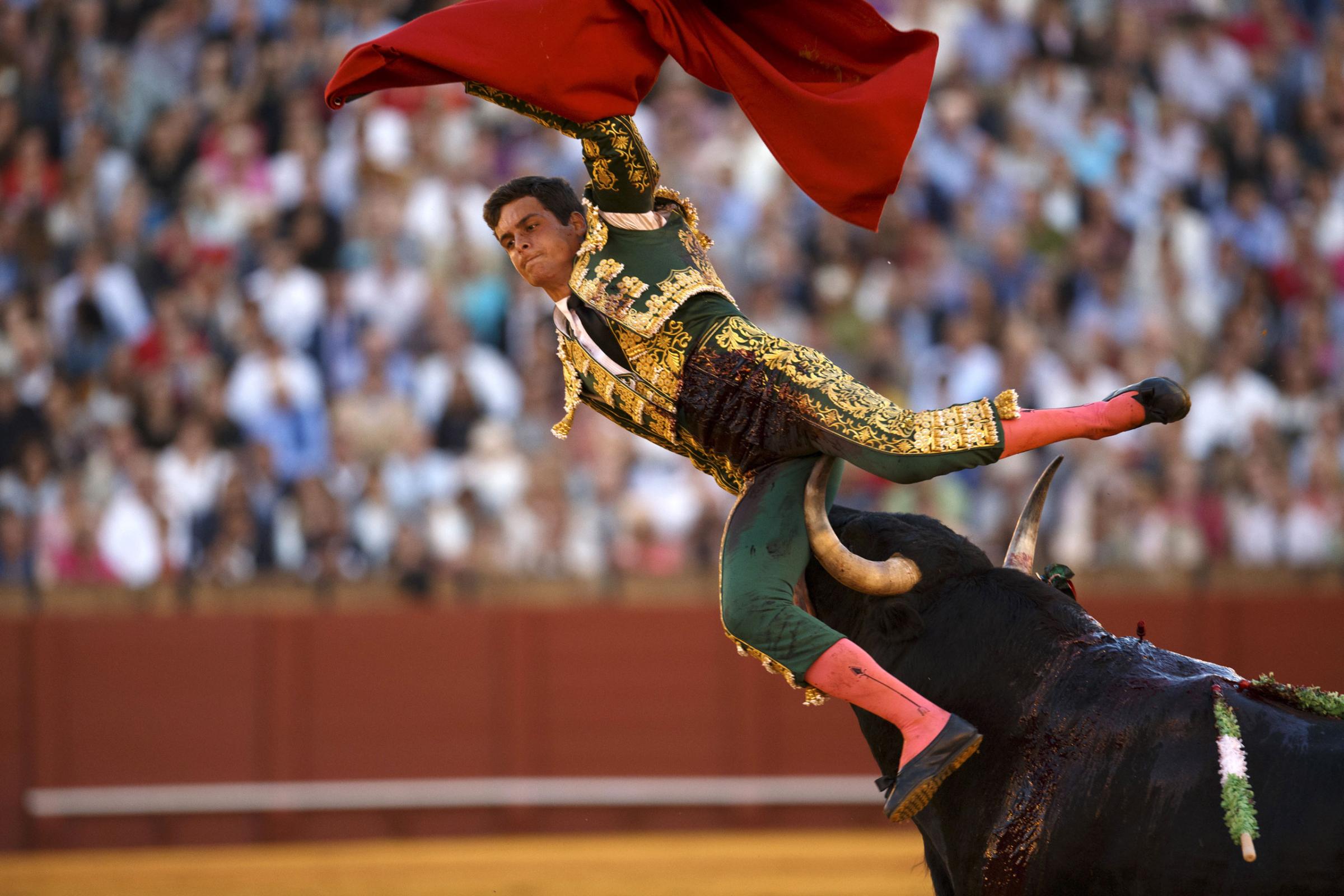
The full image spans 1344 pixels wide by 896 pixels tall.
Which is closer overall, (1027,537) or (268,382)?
(1027,537)

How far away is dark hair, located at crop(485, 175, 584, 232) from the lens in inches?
136

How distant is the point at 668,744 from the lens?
805 centimetres

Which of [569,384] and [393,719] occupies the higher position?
[569,384]

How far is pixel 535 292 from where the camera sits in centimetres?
868

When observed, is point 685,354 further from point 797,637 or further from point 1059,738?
point 1059,738

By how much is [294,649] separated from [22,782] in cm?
143

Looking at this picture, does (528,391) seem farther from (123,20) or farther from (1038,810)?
(1038,810)

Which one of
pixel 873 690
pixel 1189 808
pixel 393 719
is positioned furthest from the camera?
pixel 393 719

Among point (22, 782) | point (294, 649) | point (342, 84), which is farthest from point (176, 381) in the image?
point (342, 84)

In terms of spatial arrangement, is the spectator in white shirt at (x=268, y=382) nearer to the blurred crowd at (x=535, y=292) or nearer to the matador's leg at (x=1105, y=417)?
the blurred crowd at (x=535, y=292)

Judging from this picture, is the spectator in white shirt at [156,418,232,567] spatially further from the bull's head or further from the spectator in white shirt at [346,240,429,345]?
the bull's head

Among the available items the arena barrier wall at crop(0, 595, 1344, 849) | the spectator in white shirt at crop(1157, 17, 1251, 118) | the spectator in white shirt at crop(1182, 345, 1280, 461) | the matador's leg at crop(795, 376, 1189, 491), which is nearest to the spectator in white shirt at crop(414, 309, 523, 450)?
the arena barrier wall at crop(0, 595, 1344, 849)

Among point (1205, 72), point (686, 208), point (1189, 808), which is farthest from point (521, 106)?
point (1205, 72)

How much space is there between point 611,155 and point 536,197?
235 millimetres
